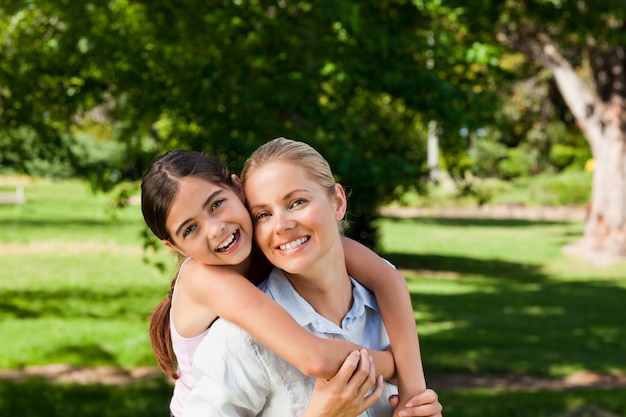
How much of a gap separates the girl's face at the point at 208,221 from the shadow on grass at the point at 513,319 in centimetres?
800

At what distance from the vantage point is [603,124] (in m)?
21.4

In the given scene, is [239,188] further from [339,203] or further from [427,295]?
[427,295]

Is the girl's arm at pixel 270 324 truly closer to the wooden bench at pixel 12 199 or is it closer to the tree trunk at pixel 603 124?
the tree trunk at pixel 603 124

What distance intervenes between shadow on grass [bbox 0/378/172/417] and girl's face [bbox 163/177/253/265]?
17.2ft

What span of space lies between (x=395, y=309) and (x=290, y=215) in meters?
0.42

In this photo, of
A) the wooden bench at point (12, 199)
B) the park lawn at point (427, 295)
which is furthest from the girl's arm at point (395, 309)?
the wooden bench at point (12, 199)

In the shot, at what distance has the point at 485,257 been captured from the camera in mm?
22359

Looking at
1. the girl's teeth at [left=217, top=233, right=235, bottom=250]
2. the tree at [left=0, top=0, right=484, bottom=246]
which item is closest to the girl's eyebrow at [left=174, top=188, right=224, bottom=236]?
the girl's teeth at [left=217, top=233, right=235, bottom=250]

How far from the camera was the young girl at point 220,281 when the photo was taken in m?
2.05

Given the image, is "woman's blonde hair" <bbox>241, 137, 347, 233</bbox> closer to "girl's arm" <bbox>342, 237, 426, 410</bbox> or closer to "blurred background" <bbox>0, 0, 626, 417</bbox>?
"girl's arm" <bbox>342, 237, 426, 410</bbox>

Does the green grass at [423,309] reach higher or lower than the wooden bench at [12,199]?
higher

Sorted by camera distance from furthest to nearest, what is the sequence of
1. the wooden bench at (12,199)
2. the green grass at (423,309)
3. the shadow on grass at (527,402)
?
1. the wooden bench at (12,199)
2. the green grass at (423,309)
3. the shadow on grass at (527,402)

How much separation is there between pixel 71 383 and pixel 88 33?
3102 millimetres

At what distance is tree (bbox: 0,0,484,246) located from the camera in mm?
7016
